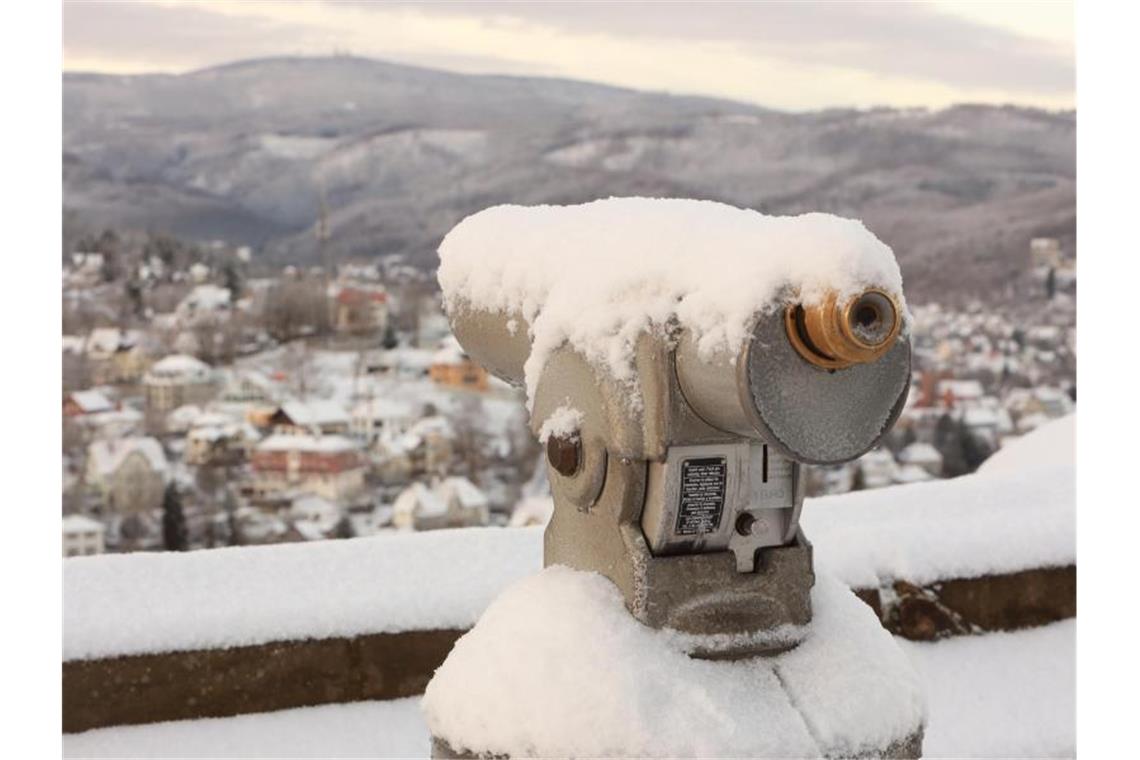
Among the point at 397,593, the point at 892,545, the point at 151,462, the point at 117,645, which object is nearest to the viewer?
the point at 117,645

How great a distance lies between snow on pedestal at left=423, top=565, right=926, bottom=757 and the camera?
1846mm

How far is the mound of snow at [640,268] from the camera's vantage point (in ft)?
5.44

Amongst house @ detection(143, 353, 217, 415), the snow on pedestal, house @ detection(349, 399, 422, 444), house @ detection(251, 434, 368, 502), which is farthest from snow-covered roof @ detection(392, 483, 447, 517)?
the snow on pedestal

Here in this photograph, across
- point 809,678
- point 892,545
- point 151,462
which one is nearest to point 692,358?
point 809,678

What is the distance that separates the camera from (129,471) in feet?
49.0

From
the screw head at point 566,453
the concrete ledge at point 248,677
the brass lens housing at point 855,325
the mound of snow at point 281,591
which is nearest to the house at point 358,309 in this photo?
the mound of snow at point 281,591

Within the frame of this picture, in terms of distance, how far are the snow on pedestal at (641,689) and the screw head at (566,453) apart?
0.52 ft

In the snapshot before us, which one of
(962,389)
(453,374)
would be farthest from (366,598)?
(453,374)

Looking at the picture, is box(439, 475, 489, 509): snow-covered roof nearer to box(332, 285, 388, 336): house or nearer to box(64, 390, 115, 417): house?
box(332, 285, 388, 336): house

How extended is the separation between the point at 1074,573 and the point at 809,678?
1947 mm

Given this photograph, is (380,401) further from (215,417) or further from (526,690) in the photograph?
(526,690)

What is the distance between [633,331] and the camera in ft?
6.10

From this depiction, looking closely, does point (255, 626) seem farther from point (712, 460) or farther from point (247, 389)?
point (247, 389)

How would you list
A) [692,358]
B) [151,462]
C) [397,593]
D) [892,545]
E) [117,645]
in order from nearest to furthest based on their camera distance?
[692,358], [117,645], [397,593], [892,545], [151,462]
